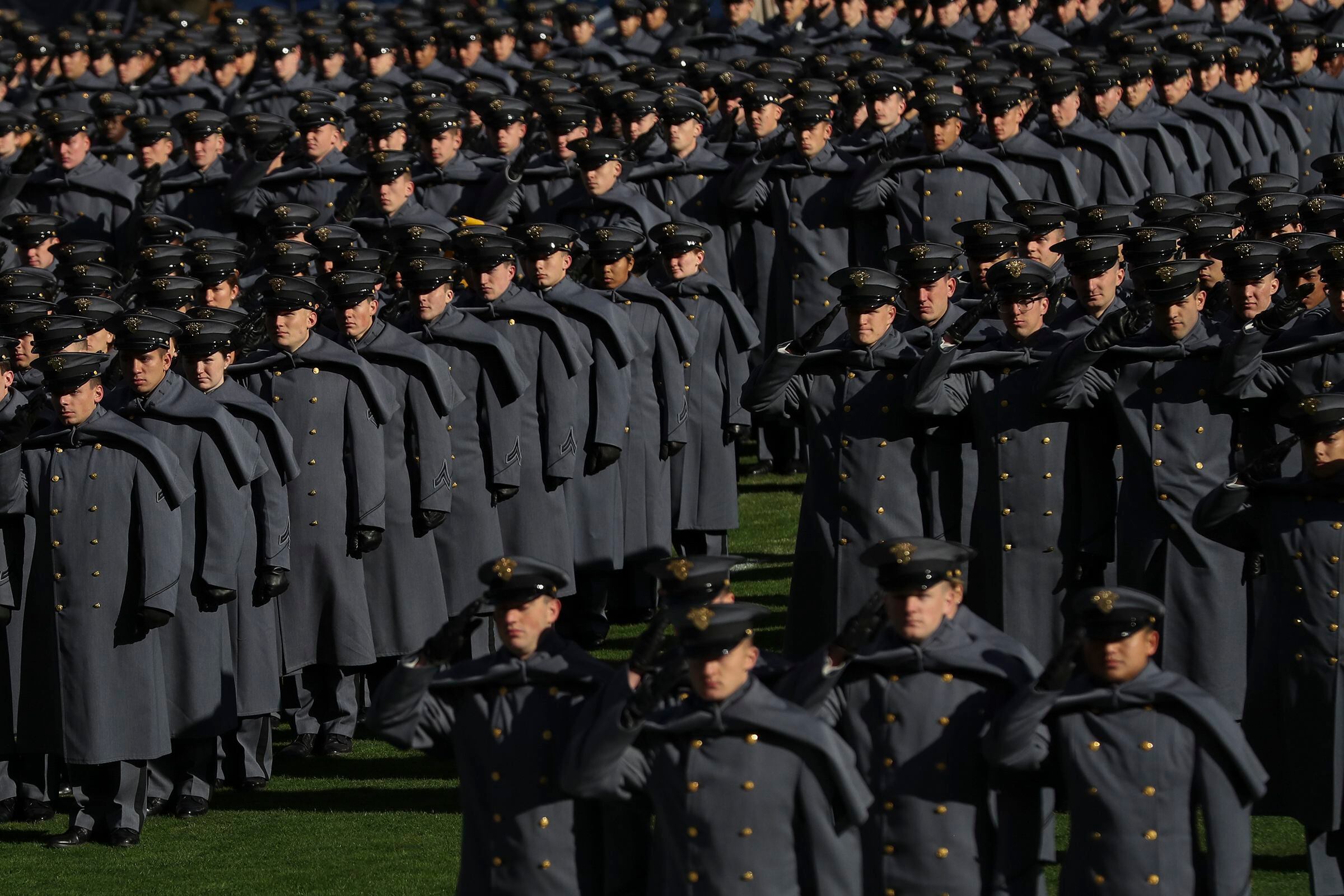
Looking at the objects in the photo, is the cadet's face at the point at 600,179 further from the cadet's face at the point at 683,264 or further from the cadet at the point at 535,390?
the cadet at the point at 535,390

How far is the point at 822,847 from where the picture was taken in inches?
319

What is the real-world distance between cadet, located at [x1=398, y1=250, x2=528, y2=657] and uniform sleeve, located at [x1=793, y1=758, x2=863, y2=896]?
5.71 m

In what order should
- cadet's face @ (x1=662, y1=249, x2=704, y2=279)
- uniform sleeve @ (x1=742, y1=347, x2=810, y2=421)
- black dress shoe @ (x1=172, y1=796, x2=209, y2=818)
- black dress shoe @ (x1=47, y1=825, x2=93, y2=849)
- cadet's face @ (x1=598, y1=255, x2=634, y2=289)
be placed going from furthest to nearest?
cadet's face @ (x1=662, y1=249, x2=704, y2=279) < cadet's face @ (x1=598, y1=255, x2=634, y2=289) < black dress shoe @ (x1=172, y1=796, x2=209, y2=818) < black dress shoe @ (x1=47, y1=825, x2=93, y2=849) < uniform sleeve @ (x1=742, y1=347, x2=810, y2=421)

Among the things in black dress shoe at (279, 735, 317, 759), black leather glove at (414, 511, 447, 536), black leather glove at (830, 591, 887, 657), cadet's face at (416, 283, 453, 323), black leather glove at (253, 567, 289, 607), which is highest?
cadet's face at (416, 283, 453, 323)

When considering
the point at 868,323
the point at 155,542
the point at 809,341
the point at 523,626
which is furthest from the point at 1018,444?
the point at 155,542

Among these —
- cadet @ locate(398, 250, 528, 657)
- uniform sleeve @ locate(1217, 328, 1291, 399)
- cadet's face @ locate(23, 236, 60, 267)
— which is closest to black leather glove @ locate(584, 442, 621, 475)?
cadet @ locate(398, 250, 528, 657)

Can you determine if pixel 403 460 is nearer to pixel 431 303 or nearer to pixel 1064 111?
pixel 431 303

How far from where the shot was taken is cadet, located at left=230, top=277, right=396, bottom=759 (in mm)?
12953

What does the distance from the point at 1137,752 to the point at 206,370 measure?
219 inches

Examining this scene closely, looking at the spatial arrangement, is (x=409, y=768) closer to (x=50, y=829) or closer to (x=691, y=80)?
(x=50, y=829)

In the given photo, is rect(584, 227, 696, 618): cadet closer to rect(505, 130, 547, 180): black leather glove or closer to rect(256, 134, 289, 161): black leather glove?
rect(505, 130, 547, 180): black leather glove

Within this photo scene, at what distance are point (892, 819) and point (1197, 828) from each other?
37.4 inches

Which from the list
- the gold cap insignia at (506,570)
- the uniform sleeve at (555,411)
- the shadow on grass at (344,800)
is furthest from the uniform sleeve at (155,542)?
the gold cap insignia at (506,570)

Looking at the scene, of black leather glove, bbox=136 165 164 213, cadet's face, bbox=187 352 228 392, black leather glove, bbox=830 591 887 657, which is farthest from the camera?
black leather glove, bbox=136 165 164 213
